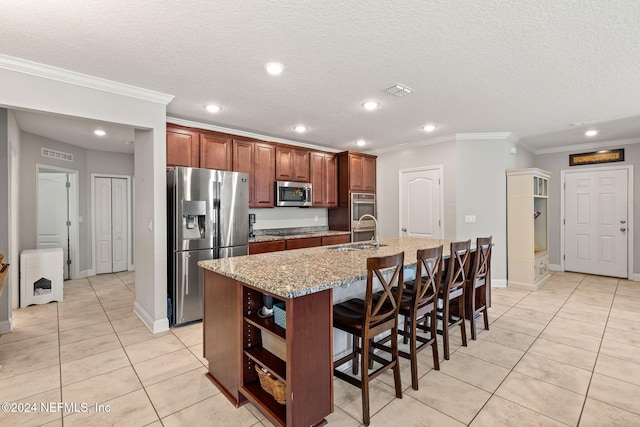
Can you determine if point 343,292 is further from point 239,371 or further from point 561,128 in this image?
point 561,128

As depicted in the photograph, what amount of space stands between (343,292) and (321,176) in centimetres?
330

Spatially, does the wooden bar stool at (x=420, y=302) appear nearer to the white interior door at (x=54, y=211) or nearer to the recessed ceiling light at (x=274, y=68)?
the recessed ceiling light at (x=274, y=68)

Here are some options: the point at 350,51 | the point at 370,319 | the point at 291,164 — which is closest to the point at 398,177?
the point at 291,164

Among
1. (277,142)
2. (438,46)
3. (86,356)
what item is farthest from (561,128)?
(86,356)

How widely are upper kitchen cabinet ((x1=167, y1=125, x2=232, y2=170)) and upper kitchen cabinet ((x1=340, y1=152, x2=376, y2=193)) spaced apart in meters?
2.15

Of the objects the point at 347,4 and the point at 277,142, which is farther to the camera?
the point at 277,142

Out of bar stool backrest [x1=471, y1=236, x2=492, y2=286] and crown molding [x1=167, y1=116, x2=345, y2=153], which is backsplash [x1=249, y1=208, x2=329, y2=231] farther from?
bar stool backrest [x1=471, y1=236, x2=492, y2=286]

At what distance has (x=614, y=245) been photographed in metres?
5.45

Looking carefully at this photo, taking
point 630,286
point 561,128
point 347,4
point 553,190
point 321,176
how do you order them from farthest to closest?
point 553,190
point 321,176
point 630,286
point 561,128
point 347,4

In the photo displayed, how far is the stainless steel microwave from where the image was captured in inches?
187

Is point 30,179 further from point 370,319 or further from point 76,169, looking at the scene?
point 370,319

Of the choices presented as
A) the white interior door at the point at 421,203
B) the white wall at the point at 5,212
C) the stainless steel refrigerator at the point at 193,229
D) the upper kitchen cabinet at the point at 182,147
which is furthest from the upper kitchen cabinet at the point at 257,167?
the white interior door at the point at 421,203

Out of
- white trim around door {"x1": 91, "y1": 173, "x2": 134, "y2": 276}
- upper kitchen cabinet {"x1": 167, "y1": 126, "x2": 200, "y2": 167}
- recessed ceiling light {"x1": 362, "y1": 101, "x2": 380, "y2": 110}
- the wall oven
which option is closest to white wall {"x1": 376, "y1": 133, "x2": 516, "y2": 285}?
the wall oven

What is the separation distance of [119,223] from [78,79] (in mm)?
4203
